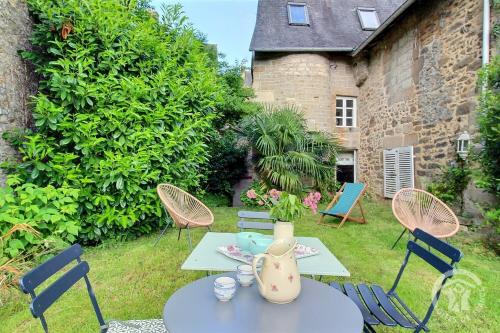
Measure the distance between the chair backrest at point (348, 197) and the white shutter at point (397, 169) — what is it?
177 cm

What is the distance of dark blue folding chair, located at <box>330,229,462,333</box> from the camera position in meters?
1.62

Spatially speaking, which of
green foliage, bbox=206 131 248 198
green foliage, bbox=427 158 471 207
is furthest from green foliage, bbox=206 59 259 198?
green foliage, bbox=427 158 471 207

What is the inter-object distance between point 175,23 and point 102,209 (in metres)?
3.13

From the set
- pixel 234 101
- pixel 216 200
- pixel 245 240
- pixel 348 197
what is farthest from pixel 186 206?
pixel 234 101

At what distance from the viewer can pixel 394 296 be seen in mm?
2111

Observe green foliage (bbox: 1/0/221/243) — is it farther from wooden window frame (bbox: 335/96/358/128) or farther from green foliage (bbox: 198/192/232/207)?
wooden window frame (bbox: 335/96/358/128)

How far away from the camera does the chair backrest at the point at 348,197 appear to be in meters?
5.68

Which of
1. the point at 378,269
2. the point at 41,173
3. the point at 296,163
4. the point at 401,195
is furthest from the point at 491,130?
the point at 41,173

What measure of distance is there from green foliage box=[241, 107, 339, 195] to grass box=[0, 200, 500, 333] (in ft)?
7.17

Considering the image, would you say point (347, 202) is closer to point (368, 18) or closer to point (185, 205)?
point (185, 205)

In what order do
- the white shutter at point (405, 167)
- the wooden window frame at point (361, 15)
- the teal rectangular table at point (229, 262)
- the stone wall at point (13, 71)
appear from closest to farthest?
the teal rectangular table at point (229, 262), the stone wall at point (13, 71), the white shutter at point (405, 167), the wooden window frame at point (361, 15)

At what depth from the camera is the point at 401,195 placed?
4488mm

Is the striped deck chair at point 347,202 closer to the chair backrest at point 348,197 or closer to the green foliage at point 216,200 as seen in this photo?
the chair backrest at point 348,197

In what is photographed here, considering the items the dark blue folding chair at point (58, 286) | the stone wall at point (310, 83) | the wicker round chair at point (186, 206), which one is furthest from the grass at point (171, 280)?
the stone wall at point (310, 83)
